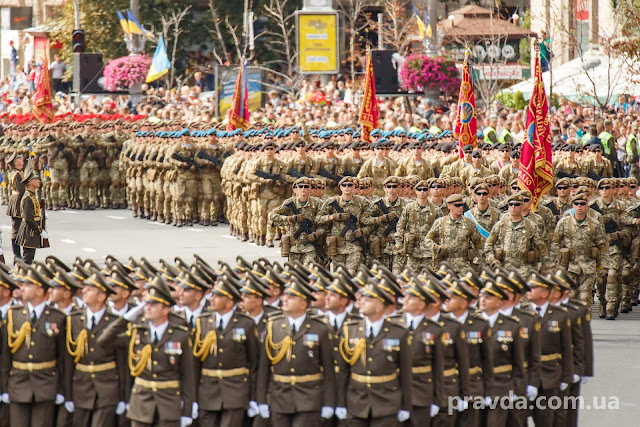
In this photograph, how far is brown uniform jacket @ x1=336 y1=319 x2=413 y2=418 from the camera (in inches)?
391

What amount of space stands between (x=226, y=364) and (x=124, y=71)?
104ft

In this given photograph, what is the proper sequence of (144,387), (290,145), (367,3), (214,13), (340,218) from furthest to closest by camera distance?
(367,3), (214,13), (290,145), (340,218), (144,387)

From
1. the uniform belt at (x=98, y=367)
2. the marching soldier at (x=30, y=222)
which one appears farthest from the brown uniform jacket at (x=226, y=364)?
the marching soldier at (x=30, y=222)

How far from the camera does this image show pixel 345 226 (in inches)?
682

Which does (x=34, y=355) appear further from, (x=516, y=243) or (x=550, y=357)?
(x=516, y=243)

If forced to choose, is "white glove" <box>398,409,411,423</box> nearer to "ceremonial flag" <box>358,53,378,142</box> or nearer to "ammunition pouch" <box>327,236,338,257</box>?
"ammunition pouch" <box>327,236,338,257</box>

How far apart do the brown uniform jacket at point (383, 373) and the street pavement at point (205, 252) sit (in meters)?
2.71

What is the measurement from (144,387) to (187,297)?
0.75m

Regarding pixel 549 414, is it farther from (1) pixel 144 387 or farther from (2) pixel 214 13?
(2) pixel 214 13

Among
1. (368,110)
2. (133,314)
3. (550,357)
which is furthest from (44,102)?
(550,357)

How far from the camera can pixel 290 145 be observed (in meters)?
23.7

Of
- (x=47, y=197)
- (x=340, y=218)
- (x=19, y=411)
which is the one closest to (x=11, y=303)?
(x=19, y=411)

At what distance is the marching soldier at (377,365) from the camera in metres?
9.93

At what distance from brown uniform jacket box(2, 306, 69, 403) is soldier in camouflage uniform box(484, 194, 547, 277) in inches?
232
